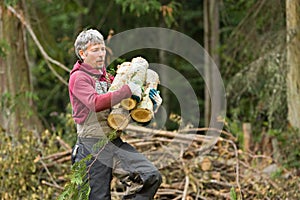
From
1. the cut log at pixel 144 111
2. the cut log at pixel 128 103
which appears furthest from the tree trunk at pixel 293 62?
the cut log at pixel 128 103

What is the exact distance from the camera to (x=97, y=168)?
14.7 ft

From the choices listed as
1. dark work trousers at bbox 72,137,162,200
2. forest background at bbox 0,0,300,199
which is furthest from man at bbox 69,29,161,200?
forest background at bbox 0,0,300,199

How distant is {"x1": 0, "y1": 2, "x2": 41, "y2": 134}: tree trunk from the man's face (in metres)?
4.12

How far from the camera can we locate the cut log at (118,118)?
171 inches

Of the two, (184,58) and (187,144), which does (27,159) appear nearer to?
(187,144)

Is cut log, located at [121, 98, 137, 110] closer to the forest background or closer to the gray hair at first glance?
the gray hair

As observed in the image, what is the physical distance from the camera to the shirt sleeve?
413 cm

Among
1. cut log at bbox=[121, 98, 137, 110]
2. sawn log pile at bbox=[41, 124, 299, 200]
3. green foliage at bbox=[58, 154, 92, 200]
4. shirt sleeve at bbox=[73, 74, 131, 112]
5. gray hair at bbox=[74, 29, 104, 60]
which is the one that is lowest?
sawn log pile at bbox=[41, 124, 299, 200]

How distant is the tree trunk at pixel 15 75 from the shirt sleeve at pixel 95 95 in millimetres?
4207

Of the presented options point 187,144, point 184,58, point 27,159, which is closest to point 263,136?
point 187,144

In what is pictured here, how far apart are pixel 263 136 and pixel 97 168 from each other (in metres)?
4.28

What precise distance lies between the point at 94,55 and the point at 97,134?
55 cm

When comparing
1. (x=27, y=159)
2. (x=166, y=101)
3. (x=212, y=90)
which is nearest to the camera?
(x=27, y=159)

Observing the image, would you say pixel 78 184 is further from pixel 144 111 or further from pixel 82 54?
pixel 82 54
